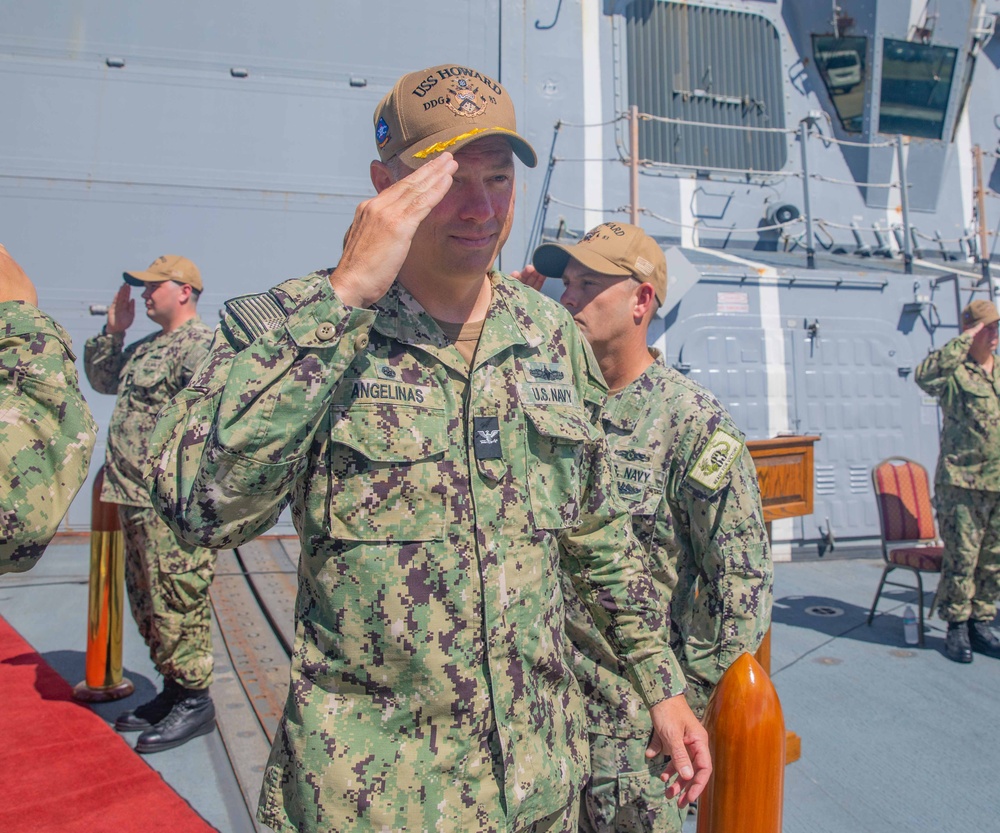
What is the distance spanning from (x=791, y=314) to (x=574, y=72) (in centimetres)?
267

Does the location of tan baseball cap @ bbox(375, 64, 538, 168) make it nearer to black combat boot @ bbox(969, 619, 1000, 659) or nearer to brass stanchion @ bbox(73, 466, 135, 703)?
brass stanchion @ bbox(73, 466, 135, 703)

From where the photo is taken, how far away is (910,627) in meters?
4.03

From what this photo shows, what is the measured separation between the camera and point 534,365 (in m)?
1.23

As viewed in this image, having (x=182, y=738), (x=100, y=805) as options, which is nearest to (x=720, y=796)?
(x=100, y=805)

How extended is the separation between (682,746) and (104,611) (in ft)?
8.33

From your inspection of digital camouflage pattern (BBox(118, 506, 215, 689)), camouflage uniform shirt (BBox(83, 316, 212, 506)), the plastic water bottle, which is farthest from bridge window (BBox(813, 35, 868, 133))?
digital camouflage pattern (BBox(118, 506, 215, 689))

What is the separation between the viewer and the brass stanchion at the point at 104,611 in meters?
2.96

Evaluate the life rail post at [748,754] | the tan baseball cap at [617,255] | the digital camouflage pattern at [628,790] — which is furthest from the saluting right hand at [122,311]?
the life rail post at [748,754]

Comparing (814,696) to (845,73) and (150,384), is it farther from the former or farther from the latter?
(845,73)

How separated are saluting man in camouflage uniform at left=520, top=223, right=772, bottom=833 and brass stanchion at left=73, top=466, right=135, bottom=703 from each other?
2.04 meters

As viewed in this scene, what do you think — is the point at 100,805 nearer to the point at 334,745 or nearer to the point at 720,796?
the point at 334,745

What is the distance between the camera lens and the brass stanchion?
2.96 metres

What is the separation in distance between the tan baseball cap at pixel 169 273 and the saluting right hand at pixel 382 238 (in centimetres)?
222

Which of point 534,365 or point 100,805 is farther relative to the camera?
point 100,805
